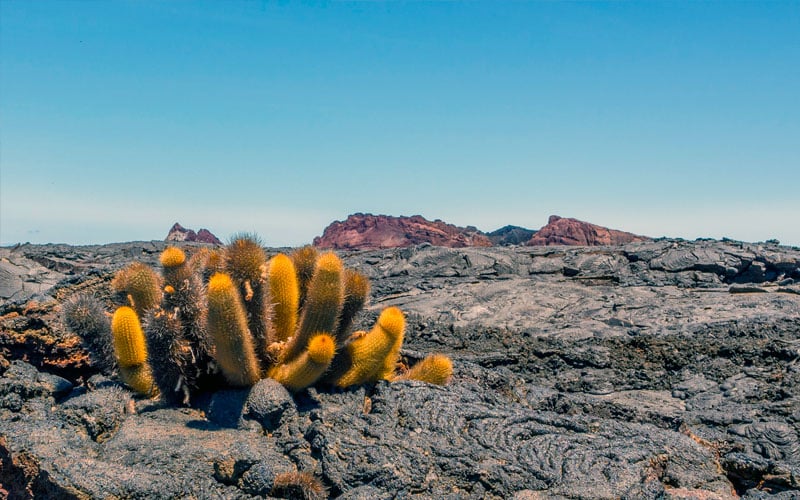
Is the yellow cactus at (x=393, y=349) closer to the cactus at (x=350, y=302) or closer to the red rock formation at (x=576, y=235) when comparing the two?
the cactus at (x=350, y=302)

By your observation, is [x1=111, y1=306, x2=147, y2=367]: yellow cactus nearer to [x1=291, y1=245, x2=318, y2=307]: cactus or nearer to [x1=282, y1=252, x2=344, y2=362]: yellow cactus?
[x1=282, y1=252, x2=344, y2=362]: yellow cactus

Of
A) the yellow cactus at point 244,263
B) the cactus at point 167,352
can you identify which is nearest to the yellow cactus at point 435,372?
the yellow cactus at point 244,263

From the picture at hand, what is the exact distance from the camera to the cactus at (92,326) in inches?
172

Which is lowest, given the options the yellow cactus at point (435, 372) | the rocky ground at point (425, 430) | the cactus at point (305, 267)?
the rocky ground at point (425, 430)

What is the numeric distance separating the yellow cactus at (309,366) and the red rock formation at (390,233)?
2474 centimetres

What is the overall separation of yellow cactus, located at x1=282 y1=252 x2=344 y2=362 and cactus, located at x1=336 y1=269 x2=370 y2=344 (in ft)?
0.66

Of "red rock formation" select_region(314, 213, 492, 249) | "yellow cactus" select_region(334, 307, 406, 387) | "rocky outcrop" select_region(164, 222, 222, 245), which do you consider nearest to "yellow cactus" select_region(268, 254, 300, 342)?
"yellow cactus" select_region(334, 307, 406, 387)

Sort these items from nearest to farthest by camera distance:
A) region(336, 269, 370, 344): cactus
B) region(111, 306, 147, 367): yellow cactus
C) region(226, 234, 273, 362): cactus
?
region(111, 306, 147, 367): yellow cactus → region(226, 234, 273, 362): cactus → region(336, 269, 370, 344): cactus

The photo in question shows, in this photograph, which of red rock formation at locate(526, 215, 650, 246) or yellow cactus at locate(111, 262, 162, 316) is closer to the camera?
yellow cactus at locate(111, 262, 162, 316)

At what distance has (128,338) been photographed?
4223mm

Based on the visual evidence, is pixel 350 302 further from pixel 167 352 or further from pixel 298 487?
pixel 298 487

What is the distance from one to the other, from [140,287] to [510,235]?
2980 cm

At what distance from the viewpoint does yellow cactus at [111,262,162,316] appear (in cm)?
452

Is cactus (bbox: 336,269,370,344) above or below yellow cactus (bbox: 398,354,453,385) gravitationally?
above
